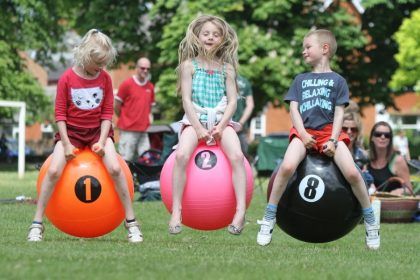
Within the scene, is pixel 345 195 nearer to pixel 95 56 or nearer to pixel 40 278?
pixel 95 56

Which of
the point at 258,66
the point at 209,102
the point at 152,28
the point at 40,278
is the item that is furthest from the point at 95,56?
the point at 152,28

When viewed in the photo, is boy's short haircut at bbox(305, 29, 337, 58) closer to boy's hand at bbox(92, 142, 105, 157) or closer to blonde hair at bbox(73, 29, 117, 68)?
blonde hair at bbox(73, 29, 117, 68)

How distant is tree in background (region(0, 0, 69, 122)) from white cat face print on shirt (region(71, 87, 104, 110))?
23248 mm

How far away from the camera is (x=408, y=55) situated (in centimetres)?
3809

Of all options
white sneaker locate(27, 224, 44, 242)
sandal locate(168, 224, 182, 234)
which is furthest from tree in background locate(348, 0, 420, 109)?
white sneaker locate(27, 224, 44, 242)

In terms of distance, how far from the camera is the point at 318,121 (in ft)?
26.2

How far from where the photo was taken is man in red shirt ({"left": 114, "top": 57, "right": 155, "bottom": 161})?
51.2 feet

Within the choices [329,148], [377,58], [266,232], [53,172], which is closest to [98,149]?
[53,172]

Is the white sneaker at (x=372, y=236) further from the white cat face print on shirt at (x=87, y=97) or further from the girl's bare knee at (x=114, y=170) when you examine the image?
the white cat face print on shirt at (x=87, y=97)

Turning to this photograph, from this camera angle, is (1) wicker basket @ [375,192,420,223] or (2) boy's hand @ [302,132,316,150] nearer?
(2) boy's hand @ [302,132,316,150]

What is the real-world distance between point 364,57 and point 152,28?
7735 mm

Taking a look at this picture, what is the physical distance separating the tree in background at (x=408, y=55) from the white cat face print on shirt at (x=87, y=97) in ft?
80.1

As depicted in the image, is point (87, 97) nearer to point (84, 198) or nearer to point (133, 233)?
point (84, 198)

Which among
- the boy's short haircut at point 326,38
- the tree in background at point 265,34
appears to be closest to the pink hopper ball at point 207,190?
the boy's short haircut at point 326,38
